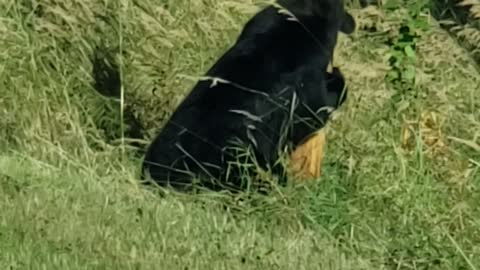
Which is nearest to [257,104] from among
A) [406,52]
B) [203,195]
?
[203,195]

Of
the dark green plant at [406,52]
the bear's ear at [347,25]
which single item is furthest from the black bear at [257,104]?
the dark green plant at [406,52]

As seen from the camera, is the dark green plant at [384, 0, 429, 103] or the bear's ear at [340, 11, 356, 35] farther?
the bear's ear at [340, 11, 356, 35]

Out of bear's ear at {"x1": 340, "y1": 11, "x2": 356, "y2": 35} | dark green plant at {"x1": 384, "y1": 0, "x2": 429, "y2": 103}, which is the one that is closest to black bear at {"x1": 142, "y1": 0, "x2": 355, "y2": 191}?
bear's ear at {"x1": 340, "y1": 11, "x2": 356, "y2": 35}

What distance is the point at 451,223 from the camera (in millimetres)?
5645

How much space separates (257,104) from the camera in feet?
22.2

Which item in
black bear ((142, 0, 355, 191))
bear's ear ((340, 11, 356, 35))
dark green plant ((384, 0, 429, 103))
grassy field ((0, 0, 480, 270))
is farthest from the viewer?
bear's ear ((340, 11, 356, 35))

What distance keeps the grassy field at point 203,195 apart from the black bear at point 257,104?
219mm

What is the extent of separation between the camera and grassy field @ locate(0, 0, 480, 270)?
5.39 m

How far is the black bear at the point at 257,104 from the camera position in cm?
666

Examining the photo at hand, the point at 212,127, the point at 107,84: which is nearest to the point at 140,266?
the point at 212,127

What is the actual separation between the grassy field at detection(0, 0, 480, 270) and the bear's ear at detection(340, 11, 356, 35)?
165 millimetres

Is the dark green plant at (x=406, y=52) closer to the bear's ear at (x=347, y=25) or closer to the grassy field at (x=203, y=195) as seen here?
the grassy field at (x=203, y=195)

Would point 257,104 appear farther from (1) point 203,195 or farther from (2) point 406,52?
(2) point 406,52

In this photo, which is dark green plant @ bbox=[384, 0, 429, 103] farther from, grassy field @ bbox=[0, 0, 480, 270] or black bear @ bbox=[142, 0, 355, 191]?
black bear @ bbox=[142, 0, 355, 191]
